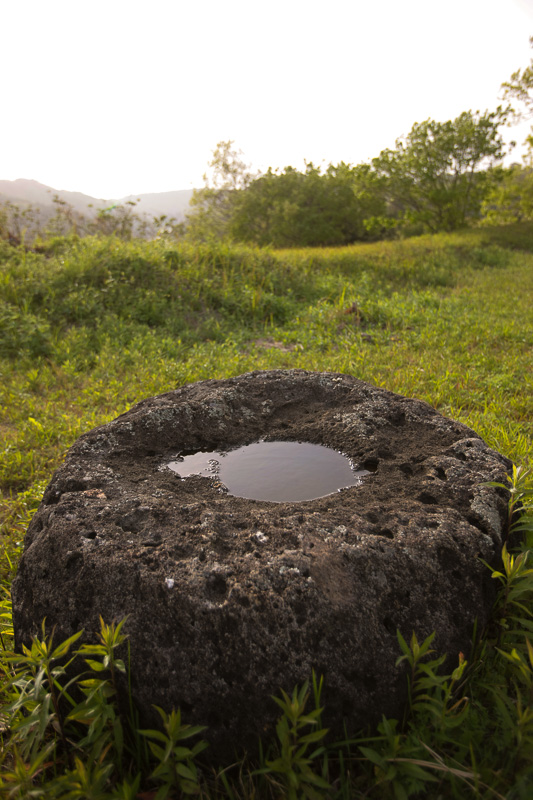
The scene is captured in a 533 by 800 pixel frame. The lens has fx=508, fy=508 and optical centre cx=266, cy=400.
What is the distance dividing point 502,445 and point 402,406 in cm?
113

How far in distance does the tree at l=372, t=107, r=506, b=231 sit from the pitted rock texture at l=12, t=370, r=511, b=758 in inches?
731

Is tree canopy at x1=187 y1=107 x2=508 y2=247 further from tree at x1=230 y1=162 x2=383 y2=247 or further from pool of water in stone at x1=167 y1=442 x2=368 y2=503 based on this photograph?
pool of water in stone at x1=167 y1=442 x2=368 y2=503

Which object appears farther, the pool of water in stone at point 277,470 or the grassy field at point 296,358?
the pool of water in stone at point 277,470

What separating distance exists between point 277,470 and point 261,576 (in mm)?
839

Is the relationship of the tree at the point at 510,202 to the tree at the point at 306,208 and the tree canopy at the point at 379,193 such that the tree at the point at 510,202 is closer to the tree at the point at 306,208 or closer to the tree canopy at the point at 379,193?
the tree canopy at the point at 379,193

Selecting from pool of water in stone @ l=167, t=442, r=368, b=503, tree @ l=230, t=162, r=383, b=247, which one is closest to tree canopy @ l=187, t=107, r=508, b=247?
tree @ l=230, t=162, r=383, b=247

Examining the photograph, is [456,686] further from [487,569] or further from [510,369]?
[510,369]

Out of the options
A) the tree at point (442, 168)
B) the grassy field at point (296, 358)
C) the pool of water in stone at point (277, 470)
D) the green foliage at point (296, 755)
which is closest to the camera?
the green foliage at point (296, 755)

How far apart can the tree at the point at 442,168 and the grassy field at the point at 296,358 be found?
9199 mm

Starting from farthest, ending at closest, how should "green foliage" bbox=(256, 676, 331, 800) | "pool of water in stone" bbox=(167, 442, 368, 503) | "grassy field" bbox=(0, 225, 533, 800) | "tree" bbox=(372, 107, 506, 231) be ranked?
1. "tree" bbox=(372, 107, 506, 231)
2. "pool of water in stone" bbox=(167, 442, 368, 503)
3. "grassy field" bbox=(0, 225, 533, 800)
4. "green foliage" bbox=(256, 676, 331, 800)

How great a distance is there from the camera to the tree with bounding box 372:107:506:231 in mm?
18141

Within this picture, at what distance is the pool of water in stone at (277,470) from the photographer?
2229 millimetres

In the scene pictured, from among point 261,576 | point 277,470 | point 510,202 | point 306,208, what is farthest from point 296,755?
point 510,202

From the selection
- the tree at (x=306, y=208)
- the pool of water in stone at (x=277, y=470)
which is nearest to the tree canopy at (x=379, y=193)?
the tree at (x=306, y=208)
